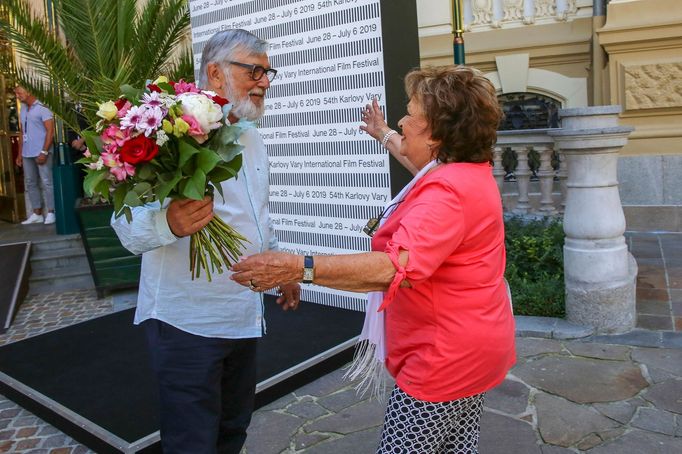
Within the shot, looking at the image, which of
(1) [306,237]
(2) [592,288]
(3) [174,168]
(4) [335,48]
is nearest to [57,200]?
(1) [306,237]

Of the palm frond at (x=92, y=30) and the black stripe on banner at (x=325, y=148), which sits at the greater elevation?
the palm frond at (x=92, y=30)

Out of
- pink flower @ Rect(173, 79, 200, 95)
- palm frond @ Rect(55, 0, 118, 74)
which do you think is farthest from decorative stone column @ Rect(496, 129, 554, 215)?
pink flower @ Rect(173, 79, 200, 95)

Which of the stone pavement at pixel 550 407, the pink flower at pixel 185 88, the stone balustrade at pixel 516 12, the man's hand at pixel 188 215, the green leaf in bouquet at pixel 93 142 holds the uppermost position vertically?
the stone balustrade at pixel 516 12

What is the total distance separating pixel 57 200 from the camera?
29.0 feet

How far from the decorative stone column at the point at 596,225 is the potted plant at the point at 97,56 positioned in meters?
4.56

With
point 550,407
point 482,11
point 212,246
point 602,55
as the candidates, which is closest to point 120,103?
point 212,246

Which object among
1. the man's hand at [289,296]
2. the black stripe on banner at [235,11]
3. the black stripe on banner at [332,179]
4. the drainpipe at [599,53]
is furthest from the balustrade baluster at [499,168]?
the man's hand at [289,296]

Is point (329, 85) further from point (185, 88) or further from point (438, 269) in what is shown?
point (438, 269)

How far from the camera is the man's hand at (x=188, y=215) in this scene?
212 cm

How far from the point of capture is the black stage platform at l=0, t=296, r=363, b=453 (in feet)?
12.3

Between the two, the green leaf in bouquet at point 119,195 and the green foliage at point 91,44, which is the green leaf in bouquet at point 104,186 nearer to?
the green leaf in bouquet at point 119,195

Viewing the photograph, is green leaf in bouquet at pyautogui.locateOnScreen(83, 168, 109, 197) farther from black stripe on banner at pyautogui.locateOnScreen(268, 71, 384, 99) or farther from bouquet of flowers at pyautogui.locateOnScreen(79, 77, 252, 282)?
black stripe on banner at pyautogui.locateOnScreen(268, 71, 384, 99)

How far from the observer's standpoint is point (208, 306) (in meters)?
2.51

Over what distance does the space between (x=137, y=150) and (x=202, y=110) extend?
232 mm
